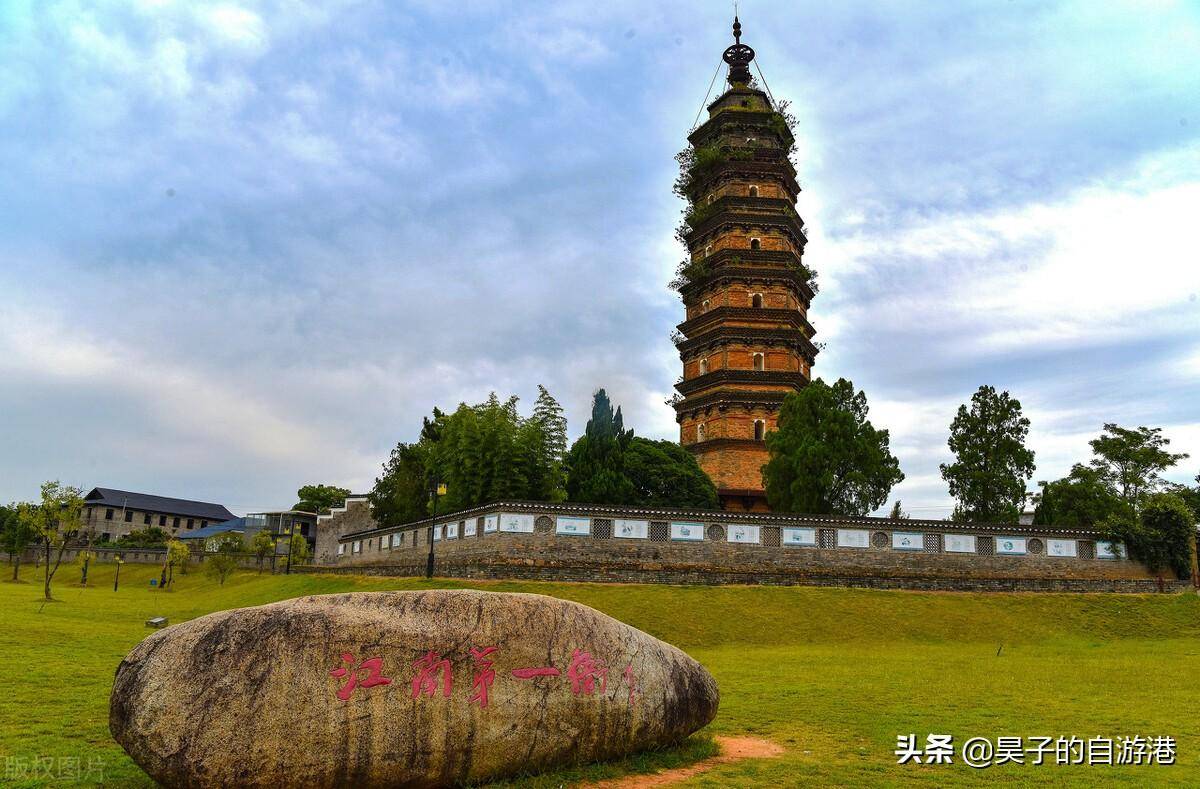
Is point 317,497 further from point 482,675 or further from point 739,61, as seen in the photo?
point 482,675

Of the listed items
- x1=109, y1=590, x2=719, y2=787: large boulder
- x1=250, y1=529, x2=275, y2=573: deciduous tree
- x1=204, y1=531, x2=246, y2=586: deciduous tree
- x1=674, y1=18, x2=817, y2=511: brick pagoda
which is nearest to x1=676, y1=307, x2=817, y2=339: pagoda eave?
x1=674, y1=18, x2=817, y2=511: brick pagoda

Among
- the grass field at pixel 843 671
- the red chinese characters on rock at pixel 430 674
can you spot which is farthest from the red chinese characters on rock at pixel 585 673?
the red chinese characters on rock at pixel 430 674

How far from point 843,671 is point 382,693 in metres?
12.2

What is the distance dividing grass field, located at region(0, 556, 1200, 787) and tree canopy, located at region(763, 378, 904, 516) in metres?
8.97

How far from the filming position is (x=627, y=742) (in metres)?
8.84

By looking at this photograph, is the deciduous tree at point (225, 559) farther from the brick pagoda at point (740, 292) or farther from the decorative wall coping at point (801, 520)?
the brick pagoda at point (740, 292)

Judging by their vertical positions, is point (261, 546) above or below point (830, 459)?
below

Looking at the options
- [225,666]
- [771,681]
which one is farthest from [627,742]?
[771,681]

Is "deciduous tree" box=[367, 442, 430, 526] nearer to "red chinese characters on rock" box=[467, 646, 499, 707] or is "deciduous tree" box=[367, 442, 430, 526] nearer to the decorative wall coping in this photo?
the decorative wall coping

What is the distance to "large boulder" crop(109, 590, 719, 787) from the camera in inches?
279

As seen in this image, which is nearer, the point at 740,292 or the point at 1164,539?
the point at 1164,539

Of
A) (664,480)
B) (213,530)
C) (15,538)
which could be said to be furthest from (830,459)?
(213,530)

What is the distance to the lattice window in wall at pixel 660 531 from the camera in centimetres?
3059

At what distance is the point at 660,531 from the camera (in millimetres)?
30672
